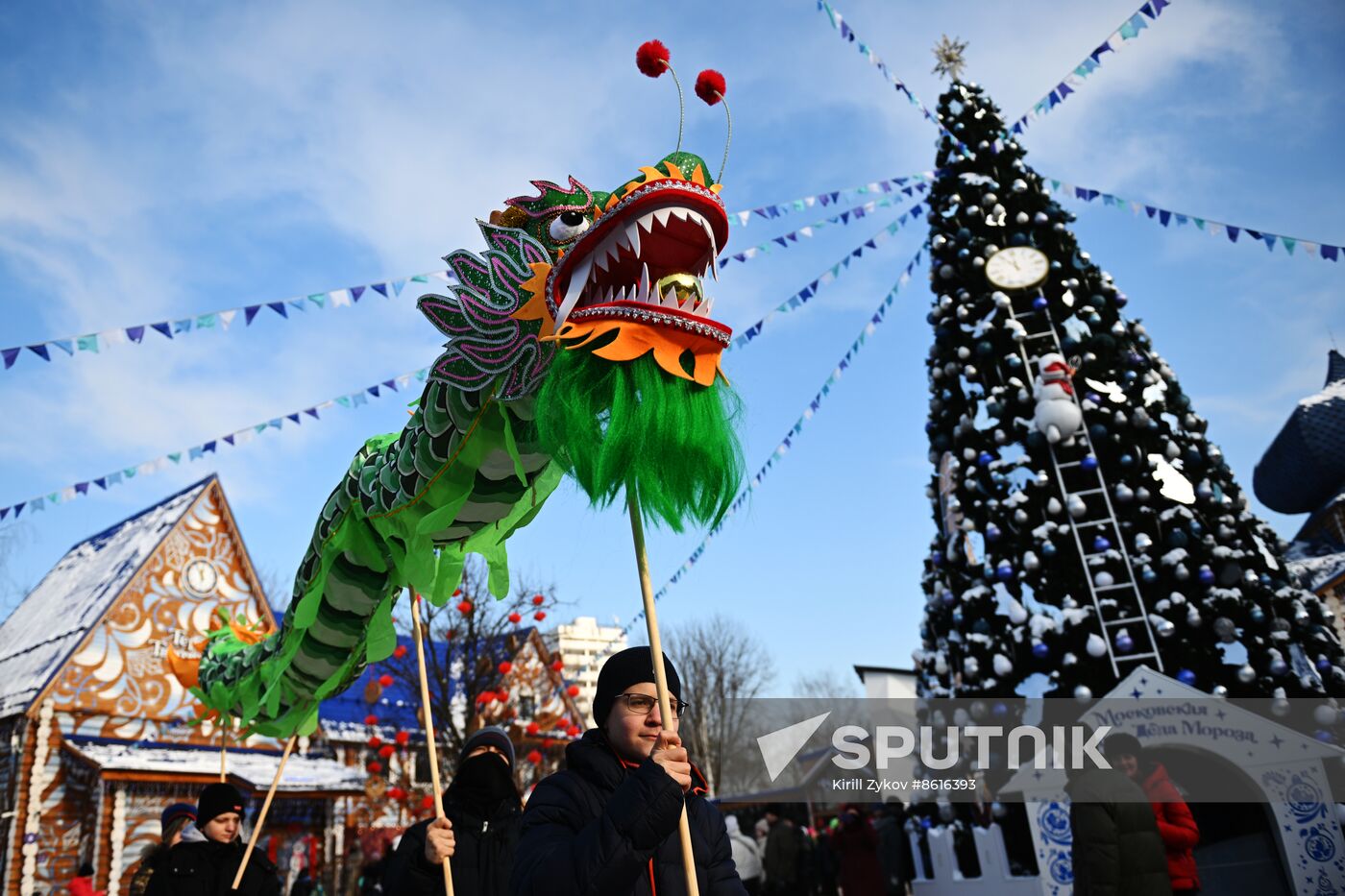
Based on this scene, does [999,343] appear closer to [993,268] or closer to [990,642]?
[993,268]

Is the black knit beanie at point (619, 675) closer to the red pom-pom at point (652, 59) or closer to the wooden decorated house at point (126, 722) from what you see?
the red pom-pom at point (652, 59)

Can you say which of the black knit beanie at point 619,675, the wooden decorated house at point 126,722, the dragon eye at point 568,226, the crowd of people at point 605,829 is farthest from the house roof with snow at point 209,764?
the dragon eye at point 568,226

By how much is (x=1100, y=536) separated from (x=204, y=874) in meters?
7.95

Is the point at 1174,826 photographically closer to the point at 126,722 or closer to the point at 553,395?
the point at 553,395

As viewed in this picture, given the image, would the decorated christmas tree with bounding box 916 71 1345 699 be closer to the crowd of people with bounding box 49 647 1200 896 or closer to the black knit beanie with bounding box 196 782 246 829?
the crowd of people with bounding box 49 647 1200 896

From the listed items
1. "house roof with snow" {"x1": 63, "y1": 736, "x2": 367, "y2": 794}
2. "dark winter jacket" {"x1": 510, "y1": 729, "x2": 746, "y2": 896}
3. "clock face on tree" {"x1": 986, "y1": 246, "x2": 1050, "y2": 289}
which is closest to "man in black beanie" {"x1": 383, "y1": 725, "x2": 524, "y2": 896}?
"dark winter jacket" {"x1": 510, "y1": 729, "x2": 746, "y2": 896}

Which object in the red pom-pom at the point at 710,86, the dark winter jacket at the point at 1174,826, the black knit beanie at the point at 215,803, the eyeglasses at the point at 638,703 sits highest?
the red pom-pom at the point at 710,86

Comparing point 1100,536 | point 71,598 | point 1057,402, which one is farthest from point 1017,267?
point 71,598

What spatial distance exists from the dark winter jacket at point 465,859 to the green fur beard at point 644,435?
5.46 feet

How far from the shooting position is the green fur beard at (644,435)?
2.24 metres

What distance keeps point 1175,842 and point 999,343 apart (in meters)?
6.31

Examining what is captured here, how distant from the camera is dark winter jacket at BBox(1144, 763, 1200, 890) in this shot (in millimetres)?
4293

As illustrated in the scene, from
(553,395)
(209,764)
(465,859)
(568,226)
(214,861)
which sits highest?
(568,226)

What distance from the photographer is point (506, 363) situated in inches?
107
